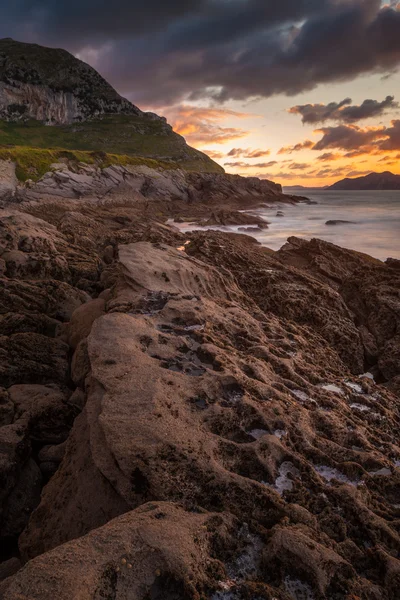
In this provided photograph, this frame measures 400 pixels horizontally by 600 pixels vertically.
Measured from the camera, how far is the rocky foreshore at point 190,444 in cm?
302

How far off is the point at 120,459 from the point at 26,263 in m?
9.25

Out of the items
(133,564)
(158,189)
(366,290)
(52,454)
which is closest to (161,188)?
(158,189)

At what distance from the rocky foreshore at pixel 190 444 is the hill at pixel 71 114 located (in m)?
93.1

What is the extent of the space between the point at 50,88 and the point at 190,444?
147525 mm

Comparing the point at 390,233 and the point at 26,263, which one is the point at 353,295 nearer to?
the point at 26,263

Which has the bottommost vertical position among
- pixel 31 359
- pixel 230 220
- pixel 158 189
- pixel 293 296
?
pixel 31 359

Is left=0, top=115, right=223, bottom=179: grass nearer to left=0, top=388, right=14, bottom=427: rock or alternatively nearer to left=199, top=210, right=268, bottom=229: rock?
left=199, top=210, right=268, bottom=229: rock

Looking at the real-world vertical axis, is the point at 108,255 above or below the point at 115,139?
below

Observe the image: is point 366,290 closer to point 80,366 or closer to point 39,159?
point 80,366

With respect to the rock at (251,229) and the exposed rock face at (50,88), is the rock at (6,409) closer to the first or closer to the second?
the rock at (251,229)

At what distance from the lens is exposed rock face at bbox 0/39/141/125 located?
116 metres

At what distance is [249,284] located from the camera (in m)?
11.6

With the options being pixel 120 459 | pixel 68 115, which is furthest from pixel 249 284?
pixel 68 115

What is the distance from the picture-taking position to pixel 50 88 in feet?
397
